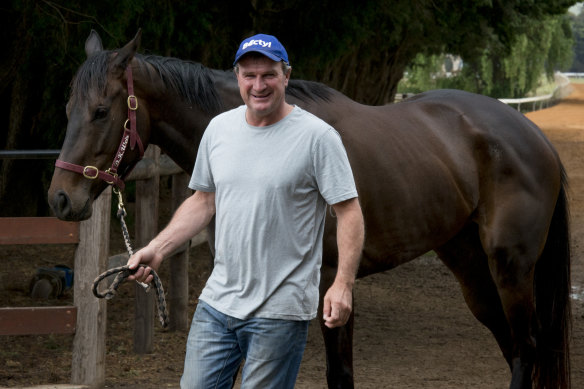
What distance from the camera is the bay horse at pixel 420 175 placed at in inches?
165

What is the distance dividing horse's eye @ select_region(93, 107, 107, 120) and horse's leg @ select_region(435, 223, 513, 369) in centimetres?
252

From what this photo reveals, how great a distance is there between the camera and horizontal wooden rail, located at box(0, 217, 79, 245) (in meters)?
5.12

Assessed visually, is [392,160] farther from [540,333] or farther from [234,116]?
[234,116]

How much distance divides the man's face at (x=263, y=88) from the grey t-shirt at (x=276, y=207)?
36mm

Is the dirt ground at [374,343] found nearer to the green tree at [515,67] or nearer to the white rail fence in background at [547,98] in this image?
the green tree at [515,67]

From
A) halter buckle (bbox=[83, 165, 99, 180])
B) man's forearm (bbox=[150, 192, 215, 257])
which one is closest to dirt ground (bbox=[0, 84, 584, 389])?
halter buckle (bbox=[83, 165, 99, 180])

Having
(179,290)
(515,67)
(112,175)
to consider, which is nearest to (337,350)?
(112,175)

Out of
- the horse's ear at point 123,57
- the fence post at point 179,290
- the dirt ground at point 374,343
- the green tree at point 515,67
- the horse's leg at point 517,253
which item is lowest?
the dirt ground at point 374,343

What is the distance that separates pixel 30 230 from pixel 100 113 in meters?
1.34

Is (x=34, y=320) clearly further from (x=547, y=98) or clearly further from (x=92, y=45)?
(x=547, y=98)

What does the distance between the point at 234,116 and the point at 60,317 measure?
269 centimetres

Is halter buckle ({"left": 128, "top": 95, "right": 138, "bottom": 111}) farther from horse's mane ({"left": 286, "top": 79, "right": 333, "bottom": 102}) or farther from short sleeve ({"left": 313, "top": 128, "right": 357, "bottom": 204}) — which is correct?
short sleeve ({"left": 313, "top": 128, "right": 357, "bottom": 204})

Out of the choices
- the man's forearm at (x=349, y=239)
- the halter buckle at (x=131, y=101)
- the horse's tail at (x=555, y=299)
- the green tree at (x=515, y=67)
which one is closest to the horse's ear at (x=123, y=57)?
the halter buckle at (x=131, y=101)

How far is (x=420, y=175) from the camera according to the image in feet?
16.8
